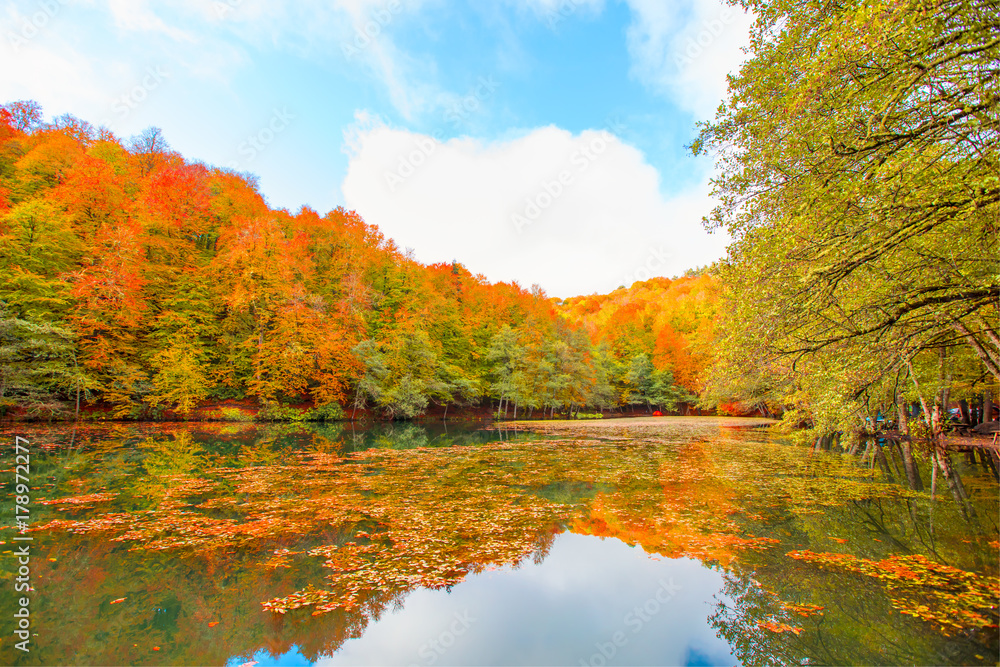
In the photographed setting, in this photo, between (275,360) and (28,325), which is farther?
(275,360)

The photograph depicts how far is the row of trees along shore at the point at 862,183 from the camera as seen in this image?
516 cm

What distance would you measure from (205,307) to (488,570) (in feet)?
108

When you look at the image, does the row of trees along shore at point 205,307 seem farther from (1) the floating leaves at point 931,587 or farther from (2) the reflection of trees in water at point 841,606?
(1) the floating leaves at point 931,587

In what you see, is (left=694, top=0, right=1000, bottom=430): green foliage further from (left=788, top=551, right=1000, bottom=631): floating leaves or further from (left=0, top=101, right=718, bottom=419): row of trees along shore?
(left=0, top=101, right=718, bottom=419): row of trees along shore

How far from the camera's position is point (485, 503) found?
10.4 m

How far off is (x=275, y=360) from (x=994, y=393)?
41.6 meters

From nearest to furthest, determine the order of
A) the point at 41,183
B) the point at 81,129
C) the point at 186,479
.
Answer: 1. the point at 186,479
2. the point at 41,183
3. the point at 81,129

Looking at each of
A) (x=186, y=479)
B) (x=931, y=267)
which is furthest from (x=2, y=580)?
(x=931, y=267)

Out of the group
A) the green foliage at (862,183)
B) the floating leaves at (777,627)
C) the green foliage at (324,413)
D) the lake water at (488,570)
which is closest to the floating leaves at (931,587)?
the lake water at (488,570)

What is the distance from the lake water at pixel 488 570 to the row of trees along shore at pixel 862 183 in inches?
142

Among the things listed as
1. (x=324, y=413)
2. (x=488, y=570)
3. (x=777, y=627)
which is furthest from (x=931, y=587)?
(x=324, y=413)

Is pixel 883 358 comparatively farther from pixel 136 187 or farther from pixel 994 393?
pixel 136 187

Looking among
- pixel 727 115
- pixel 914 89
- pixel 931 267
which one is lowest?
pixel 931 267

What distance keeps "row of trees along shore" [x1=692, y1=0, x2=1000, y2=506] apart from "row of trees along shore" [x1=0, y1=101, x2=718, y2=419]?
543cm
